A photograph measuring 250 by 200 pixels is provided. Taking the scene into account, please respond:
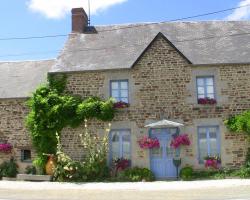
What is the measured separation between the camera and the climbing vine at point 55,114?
1656 cm

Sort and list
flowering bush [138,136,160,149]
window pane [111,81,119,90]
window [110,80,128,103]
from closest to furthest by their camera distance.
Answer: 1. flowering bush [138,136,160,149]
2. window [110,80,128,103]
3. window pane [111,81,119,90]

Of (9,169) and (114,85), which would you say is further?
(114,85)

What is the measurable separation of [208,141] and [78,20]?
919 centimetres

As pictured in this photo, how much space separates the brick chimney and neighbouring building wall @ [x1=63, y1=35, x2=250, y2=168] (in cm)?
387

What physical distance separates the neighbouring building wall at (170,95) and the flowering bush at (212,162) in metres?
0.21

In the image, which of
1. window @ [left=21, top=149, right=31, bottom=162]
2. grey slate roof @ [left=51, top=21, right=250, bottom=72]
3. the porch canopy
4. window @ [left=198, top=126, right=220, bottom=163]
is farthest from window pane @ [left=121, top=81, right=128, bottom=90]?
window @ [left=21, top=149, right=31, bottom=162]

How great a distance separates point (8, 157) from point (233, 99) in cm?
1028

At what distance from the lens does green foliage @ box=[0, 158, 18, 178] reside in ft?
55.9

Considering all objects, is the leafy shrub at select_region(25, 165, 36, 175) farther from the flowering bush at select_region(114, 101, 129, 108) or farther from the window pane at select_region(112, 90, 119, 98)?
the window pane at select_region(112, 90, 119, 98)

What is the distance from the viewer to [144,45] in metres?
18.5

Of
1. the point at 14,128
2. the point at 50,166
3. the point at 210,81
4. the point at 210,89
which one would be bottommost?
the point at 50,166

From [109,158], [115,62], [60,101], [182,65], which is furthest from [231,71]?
[60,101]

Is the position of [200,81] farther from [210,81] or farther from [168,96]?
[168,96]

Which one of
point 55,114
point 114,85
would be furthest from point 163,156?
point 55,114
